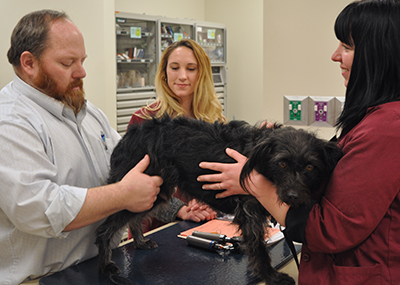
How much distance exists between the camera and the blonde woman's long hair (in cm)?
286

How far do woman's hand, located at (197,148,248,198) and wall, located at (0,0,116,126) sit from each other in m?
3.74

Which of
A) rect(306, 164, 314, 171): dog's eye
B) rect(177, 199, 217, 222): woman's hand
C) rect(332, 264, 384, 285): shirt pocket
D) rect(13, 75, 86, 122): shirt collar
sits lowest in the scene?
rect(177, 199, 217, 222): woman's hand

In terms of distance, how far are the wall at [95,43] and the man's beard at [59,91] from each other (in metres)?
3.13

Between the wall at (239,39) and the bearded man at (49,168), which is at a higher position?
the wall at (239,39)

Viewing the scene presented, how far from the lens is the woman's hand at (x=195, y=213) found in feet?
7.40

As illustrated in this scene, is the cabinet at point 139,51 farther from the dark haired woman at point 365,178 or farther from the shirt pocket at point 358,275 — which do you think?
the shirt pocket at point 358,275

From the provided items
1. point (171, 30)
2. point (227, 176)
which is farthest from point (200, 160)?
point (171, 30)

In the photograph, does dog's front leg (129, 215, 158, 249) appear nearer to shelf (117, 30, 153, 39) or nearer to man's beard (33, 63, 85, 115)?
man's beard (33, 63, 85, 115)

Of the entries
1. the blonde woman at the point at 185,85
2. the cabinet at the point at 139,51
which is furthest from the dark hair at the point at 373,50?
the cabinet at the point at 139,51

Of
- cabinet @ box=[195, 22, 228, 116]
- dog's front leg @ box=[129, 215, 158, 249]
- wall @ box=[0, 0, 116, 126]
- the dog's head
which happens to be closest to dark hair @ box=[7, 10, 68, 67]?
dog's front leg @ box=[129, 215, 158, 249]

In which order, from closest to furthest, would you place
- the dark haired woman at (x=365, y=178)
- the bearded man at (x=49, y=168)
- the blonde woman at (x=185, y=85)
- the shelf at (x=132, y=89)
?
the dark haired woman at (x=365, y=178) < the bearded man at (x=49, y=168) < the blonde woman at (x=185, y=85) < the shelf at (x=132, y=89)

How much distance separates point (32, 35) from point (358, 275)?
1.57 meters

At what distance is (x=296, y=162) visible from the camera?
1.33 meters

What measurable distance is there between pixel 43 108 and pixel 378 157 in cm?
139
